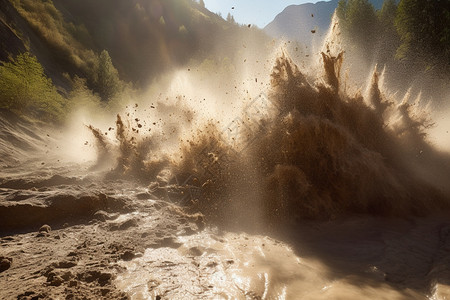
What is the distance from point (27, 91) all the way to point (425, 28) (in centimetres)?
2112

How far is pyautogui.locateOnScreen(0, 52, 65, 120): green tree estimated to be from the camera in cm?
836

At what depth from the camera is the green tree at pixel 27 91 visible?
836 centimetres

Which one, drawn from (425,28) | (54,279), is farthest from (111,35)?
(54,279)

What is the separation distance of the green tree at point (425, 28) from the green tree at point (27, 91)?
19927 millimetres

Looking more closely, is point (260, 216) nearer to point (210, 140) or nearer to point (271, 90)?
point (210, 140)

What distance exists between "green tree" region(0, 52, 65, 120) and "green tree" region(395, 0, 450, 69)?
19.9 metres

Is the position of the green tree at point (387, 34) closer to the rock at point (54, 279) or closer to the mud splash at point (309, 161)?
the mud splash at point (309, 161)

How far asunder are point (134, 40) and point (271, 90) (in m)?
43.8

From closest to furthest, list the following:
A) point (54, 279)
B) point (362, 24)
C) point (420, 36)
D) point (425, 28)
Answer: point (54, 279) → point (425, 28) → point (420, 36) → point (362, 24)

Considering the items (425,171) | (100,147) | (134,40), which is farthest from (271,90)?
(134,40)

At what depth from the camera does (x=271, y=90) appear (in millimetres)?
5340

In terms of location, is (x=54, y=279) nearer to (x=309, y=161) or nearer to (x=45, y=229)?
(x=45, y=229)

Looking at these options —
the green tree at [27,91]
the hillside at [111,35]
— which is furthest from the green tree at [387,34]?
the hillside at [111,35]

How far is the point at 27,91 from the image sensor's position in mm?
8961
